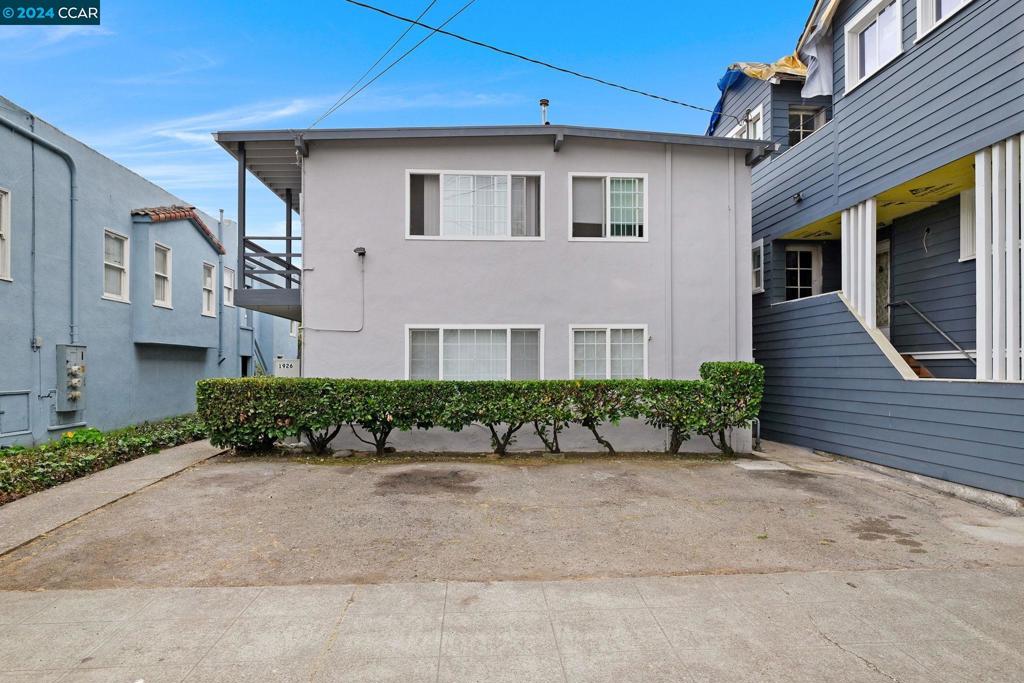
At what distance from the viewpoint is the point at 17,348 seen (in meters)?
8.91

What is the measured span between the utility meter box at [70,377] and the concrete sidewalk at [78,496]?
9.75 ft

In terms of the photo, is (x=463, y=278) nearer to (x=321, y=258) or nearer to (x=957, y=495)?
(x=321, y=258)

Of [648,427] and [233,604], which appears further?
[648,427]

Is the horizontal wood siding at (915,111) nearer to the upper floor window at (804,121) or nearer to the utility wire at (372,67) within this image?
the upper floor window at (804,121)

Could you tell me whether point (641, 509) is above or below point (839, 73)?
below

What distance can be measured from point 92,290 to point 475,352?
7.86 metres

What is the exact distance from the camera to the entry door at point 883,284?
399 inches

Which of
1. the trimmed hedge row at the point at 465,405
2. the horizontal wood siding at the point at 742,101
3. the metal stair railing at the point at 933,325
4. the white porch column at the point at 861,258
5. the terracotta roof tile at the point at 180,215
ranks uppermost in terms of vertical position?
the horizontal wood siding at the point at 742,101

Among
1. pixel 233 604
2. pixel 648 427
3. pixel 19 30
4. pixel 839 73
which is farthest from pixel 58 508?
pixel 839 73

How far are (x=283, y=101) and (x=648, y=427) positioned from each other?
10.3m

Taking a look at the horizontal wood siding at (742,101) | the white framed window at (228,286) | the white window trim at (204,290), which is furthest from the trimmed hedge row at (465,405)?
the white framed window at (228,286)

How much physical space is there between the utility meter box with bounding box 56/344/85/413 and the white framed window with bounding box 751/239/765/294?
13.4 metres

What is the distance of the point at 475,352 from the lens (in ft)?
30.7

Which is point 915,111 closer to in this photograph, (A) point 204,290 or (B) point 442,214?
(B) point 442,214
